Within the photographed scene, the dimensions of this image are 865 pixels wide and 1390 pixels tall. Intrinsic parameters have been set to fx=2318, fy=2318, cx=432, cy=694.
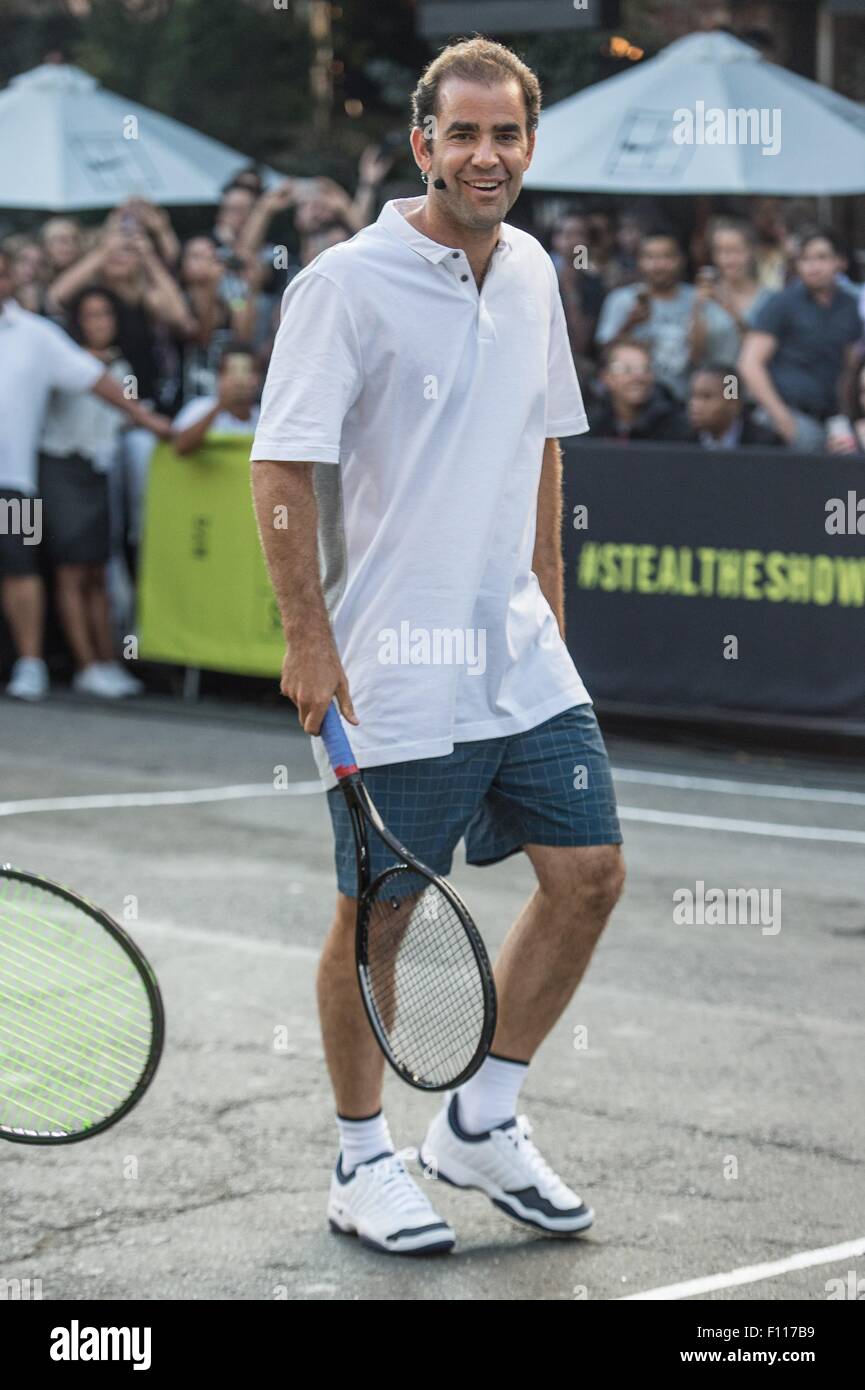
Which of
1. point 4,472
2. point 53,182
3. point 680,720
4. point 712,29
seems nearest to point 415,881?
point 680,720

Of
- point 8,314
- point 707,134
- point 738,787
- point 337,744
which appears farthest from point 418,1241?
point 707,134

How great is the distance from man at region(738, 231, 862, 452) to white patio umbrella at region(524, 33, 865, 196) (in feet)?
4.05

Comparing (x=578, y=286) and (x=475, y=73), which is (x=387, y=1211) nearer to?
(x=475, y=73)

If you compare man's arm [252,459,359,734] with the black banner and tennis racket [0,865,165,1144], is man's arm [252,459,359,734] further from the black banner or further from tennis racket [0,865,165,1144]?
the black banner

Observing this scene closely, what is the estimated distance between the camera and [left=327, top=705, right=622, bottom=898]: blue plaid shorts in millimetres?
4465

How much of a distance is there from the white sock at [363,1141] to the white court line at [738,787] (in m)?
5.40

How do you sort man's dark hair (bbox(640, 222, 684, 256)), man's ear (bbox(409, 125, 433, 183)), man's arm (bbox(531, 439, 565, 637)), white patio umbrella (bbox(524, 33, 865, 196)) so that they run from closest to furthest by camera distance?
man's ear (bbox(409, 125, 433, 183)) → man's arm (bbox(531, 439, 565, 637)) → man's dark hair (bbox(640, 222, 684, 256)) → white patio umbrella (bbox(524, 33, 865, 196))

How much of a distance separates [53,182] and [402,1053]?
11690mm

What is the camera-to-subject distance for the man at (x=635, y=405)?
37.1 ft

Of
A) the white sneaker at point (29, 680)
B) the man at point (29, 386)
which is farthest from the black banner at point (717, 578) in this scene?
the white sneaker at point (29, 680)

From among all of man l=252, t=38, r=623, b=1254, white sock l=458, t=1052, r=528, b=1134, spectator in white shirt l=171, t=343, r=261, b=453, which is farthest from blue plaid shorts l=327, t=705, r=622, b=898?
spectator in white shirt l=171, t=343, r=261, b=453

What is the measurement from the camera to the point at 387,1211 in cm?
454

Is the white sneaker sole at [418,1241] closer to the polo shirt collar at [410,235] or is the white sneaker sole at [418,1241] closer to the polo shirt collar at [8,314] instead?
the polo shirt collar at [410,235]

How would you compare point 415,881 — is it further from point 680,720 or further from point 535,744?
point 680,720
